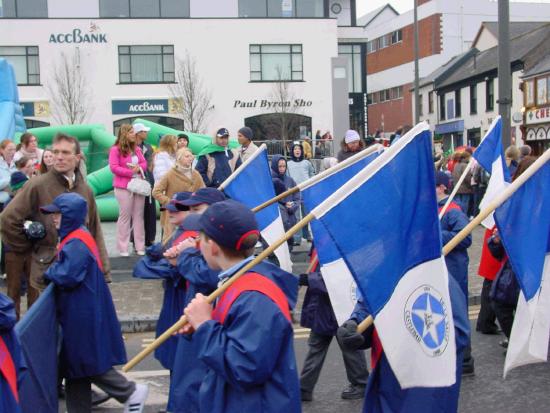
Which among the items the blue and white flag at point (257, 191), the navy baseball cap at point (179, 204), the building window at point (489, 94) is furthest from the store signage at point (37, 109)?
the navy baseball cap at point (179, 204)

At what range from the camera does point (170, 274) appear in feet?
16.5

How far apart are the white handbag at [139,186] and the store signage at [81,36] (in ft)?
97.9

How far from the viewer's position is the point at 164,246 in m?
5.29

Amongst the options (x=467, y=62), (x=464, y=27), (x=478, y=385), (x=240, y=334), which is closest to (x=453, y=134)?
(x=467, y=62)

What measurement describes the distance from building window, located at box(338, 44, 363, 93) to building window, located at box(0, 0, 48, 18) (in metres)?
17.9

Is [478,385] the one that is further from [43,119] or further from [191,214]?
[43,119]

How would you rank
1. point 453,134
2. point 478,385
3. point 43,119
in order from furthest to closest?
point 453,134, point 43,119, point 478,385

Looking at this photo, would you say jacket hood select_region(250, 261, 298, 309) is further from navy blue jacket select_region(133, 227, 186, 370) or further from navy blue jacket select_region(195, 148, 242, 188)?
navy blue jacket select_region(195, 148, 242, 188)

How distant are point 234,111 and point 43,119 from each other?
32.8 ft

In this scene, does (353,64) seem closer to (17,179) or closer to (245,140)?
(245,140)

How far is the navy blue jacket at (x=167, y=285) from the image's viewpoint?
16.6 ft

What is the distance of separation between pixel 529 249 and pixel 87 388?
3.04 metres

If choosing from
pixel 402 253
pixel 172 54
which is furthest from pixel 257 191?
pixel 172 54

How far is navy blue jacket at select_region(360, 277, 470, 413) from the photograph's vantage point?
3572 millimetres
